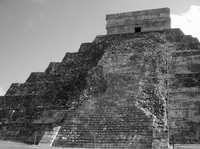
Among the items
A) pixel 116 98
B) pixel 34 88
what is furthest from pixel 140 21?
pixel 116 98

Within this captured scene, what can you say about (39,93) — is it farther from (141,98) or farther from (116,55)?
(141,98)

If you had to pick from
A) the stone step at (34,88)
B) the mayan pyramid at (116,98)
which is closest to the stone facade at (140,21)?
the mayan pyramid at (116,98)

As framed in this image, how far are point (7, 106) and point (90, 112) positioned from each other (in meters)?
5.86

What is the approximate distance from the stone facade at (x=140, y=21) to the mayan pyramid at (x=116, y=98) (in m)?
0.89

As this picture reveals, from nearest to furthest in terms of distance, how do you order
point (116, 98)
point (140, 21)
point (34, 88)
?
point (116, 98), point (34, 88), point (140, 21)

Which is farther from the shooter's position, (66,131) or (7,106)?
(7,106)

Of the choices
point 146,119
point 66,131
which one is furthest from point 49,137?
Answer: point 146,119

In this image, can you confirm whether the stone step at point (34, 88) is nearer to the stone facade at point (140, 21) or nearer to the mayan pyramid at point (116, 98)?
the mayan pyramid at point (116, 98)

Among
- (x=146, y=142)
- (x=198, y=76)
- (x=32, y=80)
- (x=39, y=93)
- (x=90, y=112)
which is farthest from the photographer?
(x=32, y=80)

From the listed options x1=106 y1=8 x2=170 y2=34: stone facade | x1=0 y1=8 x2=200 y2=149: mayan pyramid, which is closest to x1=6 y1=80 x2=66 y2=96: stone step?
x1=0 y1=8 x2=200 y2=149: mayan pyramid

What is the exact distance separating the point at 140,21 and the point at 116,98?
9534 mm

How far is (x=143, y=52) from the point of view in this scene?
17.7m

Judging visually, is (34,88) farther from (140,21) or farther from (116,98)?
(140,21)

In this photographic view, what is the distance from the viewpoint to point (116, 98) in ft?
47.5
